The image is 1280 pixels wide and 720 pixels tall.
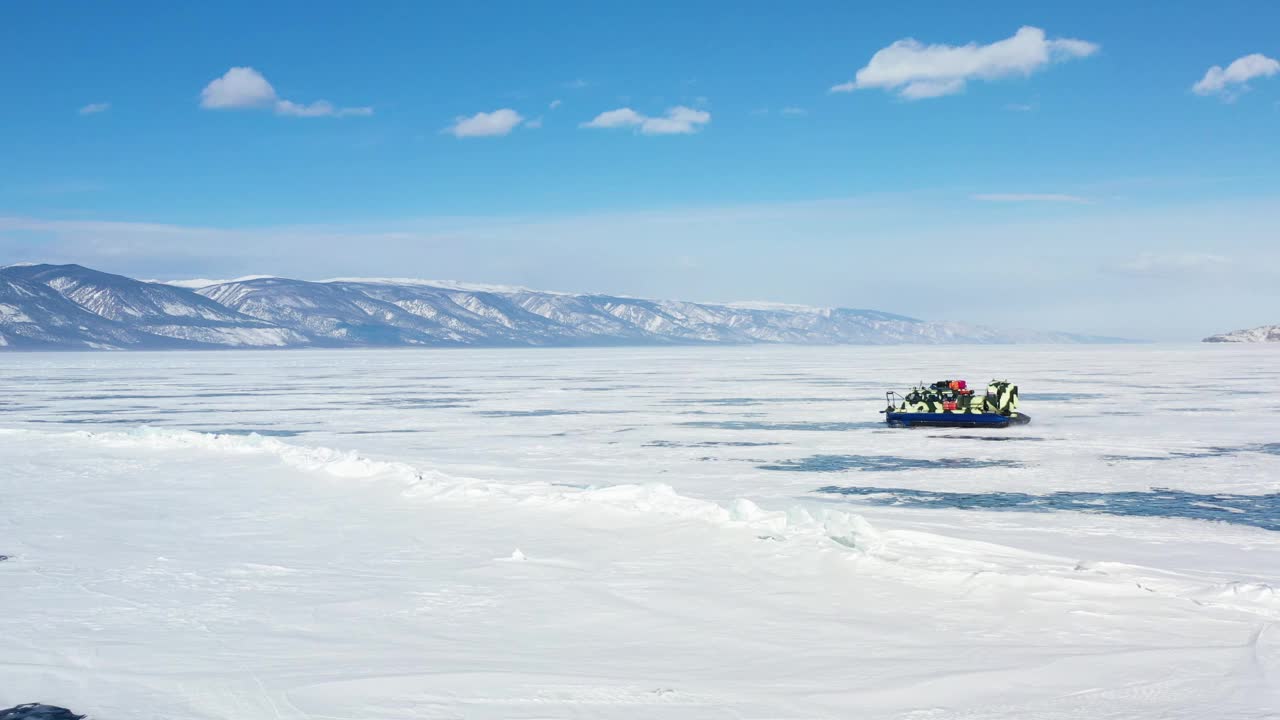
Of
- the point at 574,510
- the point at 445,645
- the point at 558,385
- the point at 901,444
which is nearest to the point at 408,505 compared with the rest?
the point at 574,510

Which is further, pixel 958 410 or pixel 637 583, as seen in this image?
pixel 958 410

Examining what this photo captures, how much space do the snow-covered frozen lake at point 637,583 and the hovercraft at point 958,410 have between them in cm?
829

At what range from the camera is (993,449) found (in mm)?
24344

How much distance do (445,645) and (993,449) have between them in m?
19.5

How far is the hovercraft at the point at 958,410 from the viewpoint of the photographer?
31.3 metres

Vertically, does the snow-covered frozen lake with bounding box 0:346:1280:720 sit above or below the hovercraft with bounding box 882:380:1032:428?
below

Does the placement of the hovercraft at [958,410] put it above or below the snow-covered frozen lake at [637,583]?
above

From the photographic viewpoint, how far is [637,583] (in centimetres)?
952

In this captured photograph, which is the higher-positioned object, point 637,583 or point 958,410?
point 958,410

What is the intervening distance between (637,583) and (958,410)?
25.5 m

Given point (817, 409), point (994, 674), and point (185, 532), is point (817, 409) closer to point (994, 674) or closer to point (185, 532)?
point (185, 532)

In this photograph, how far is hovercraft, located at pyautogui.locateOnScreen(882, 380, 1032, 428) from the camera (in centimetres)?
3133

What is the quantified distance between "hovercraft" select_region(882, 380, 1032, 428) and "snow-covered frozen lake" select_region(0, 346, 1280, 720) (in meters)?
8.29

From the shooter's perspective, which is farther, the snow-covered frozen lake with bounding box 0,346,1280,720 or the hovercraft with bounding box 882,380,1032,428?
the hovercraft with bounding box 882,380,1032,428
